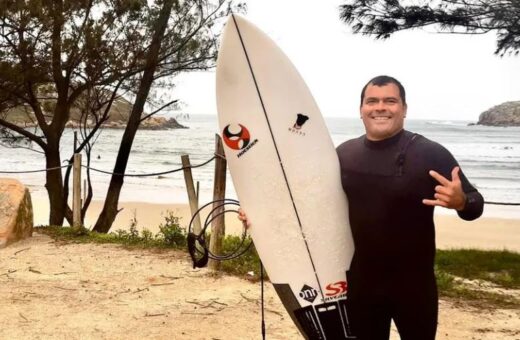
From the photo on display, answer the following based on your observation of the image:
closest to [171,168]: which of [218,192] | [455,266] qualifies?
[218,192]

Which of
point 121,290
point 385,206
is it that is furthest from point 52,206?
point 385,206

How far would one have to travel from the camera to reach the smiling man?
1.92 metres

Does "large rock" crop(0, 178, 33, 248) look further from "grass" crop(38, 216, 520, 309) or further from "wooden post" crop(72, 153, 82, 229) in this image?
"wooden post" crop(72, 153, 82, 229)

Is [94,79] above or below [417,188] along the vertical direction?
above

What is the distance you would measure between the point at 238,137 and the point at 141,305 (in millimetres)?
2091

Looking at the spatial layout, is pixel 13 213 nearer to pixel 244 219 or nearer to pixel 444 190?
pixel 244 219

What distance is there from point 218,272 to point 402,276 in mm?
3307

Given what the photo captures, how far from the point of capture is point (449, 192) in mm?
1802

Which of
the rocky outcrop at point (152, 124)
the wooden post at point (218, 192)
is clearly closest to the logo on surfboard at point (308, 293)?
the wooden post at point (218, 192)

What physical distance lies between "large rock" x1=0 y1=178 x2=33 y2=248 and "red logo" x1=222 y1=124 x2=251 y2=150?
14.2 feet

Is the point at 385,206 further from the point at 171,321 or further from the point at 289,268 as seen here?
the point at 171,321

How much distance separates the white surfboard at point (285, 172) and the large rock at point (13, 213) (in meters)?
4.38

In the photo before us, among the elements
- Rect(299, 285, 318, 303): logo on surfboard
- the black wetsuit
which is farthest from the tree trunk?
the black wetsuit

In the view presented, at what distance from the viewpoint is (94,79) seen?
24.8 feet
